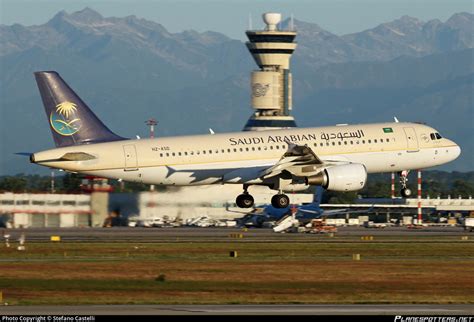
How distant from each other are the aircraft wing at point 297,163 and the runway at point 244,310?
108ft

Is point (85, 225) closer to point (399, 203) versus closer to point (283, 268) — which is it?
point (283, 268)

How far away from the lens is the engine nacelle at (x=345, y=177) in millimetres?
80312

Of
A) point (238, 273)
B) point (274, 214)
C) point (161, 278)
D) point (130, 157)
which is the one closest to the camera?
point (161, 278)

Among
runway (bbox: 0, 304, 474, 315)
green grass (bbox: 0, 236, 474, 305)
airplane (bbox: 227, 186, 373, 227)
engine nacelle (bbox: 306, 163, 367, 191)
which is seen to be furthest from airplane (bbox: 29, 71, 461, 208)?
runway (bbox: 0, 304, 474, 315)

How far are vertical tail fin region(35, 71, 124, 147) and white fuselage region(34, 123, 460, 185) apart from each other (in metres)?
0.99

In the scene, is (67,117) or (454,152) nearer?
(67,117)

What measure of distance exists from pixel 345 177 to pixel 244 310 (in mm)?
36546

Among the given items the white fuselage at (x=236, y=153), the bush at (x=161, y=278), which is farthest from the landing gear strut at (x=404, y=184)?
the bush at (x=161, y=278)

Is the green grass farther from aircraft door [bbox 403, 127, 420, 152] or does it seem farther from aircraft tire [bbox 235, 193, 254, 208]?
aircraft door [bbox 403, 127, 420, 152]

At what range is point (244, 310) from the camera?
4453cm

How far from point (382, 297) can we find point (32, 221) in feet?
150

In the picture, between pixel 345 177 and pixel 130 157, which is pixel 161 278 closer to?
pixel 130 157

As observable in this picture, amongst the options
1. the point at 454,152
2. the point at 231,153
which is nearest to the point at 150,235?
the point at 231,153

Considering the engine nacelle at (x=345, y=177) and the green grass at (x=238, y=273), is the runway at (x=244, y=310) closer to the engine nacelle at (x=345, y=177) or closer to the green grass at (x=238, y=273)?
the green grass at (x=238, y=273)
